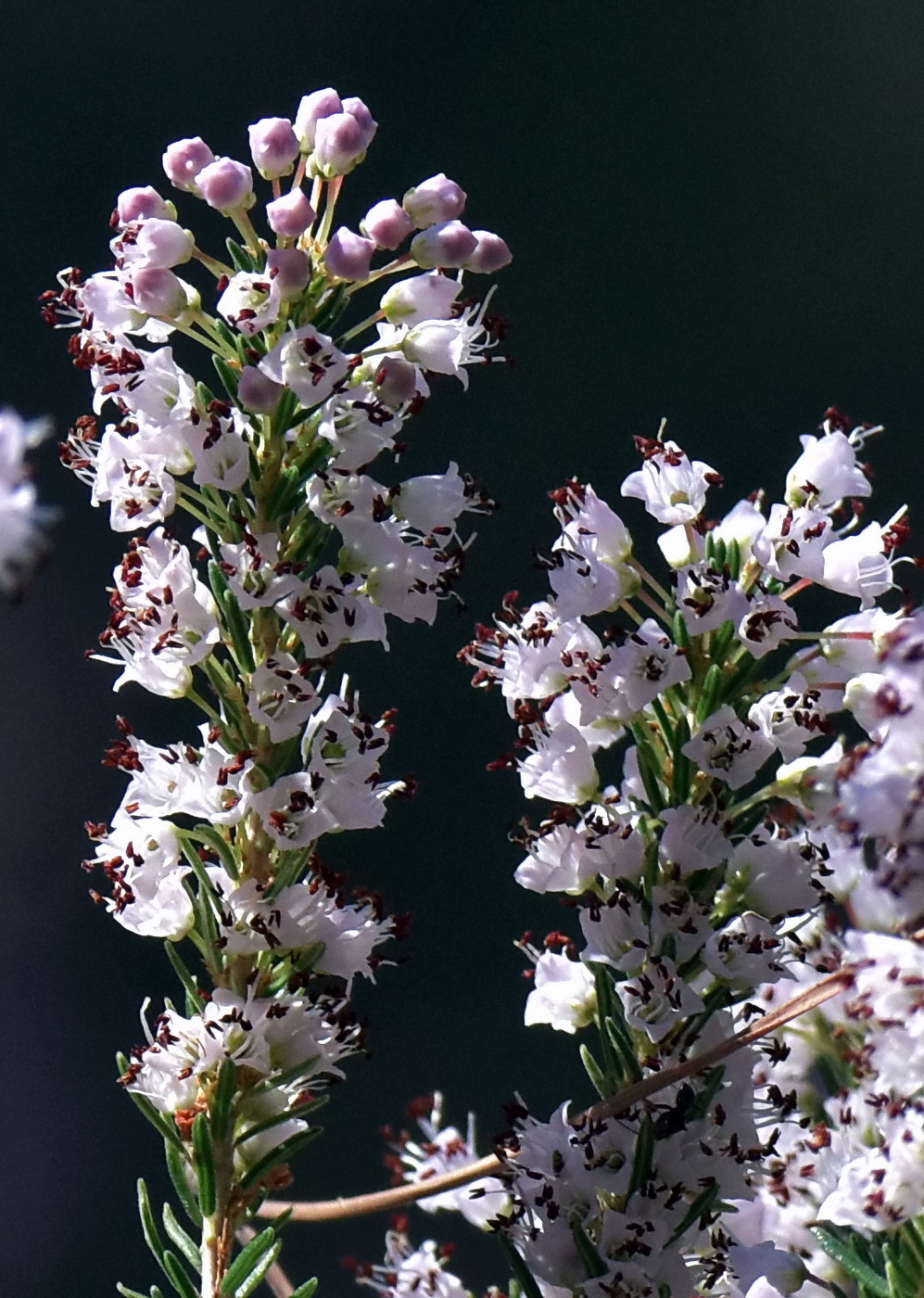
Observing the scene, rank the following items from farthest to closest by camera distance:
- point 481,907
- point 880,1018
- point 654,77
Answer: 1. point 654,77
2. point 481,907
3. point 880,1018

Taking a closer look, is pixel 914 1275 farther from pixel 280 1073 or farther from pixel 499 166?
pixel 499 166

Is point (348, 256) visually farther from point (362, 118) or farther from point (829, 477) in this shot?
point (829, 477)

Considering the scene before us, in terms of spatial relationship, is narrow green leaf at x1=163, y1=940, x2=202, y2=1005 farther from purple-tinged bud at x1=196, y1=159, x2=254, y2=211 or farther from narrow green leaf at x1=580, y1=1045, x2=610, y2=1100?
purple-tinged bud at x1=196, y1=159, x2=254, y2=211

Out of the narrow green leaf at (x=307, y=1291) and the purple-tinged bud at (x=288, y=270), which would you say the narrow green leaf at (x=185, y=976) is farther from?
the purple-tinged bud at (x=288, y=270)

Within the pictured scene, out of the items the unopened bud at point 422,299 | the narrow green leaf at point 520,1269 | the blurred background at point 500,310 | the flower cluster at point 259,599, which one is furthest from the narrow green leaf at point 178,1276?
the blurred background at point 500,310

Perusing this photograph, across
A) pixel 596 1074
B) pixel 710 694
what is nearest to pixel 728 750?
pixel 710 694

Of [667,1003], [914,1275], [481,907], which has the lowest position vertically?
[914,1275]

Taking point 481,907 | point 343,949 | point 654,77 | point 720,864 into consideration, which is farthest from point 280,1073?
point 654,77
